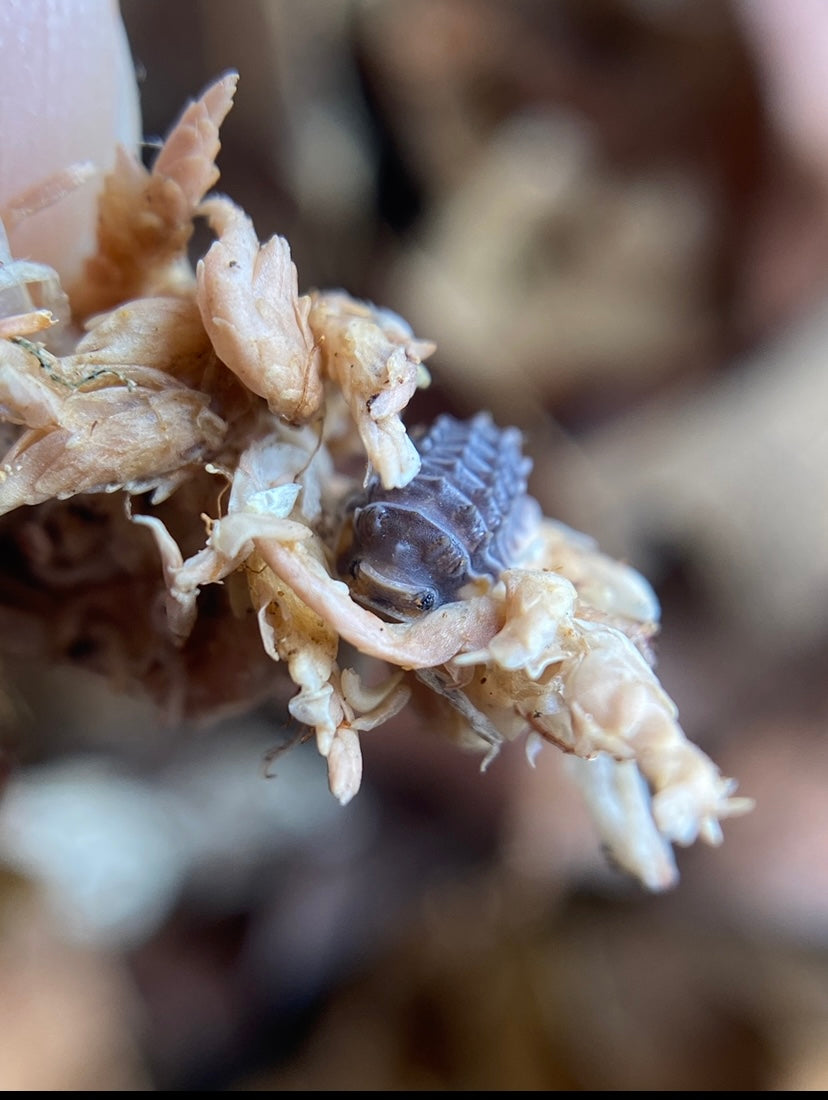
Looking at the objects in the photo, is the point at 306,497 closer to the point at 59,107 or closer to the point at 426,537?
the point at 426,537

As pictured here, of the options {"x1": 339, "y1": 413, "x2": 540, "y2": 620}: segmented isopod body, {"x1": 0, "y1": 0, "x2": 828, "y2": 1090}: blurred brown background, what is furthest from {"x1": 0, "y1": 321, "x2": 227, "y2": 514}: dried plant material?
{"x1": 0, "y1": 0, "x2": 828, "y2": 1090}: blurred brown background

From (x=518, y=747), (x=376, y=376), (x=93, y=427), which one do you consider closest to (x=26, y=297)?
(x=93, y=427)

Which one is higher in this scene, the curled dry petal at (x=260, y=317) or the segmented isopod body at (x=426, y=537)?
the curled dry petal at (x=260, y=317)

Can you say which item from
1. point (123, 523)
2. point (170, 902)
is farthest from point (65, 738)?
point (123, 523)

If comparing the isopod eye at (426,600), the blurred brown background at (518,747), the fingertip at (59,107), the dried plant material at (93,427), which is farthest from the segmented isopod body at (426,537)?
the blurred brown background at (518,747)

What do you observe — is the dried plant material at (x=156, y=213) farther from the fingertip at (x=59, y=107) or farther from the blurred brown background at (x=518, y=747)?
the blurred brown background at (x=518, y=747)

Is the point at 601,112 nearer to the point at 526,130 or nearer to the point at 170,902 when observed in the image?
the point at 526,130

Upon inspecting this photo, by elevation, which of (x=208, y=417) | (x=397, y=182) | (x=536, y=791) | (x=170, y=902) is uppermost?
(x=208, y=417)
